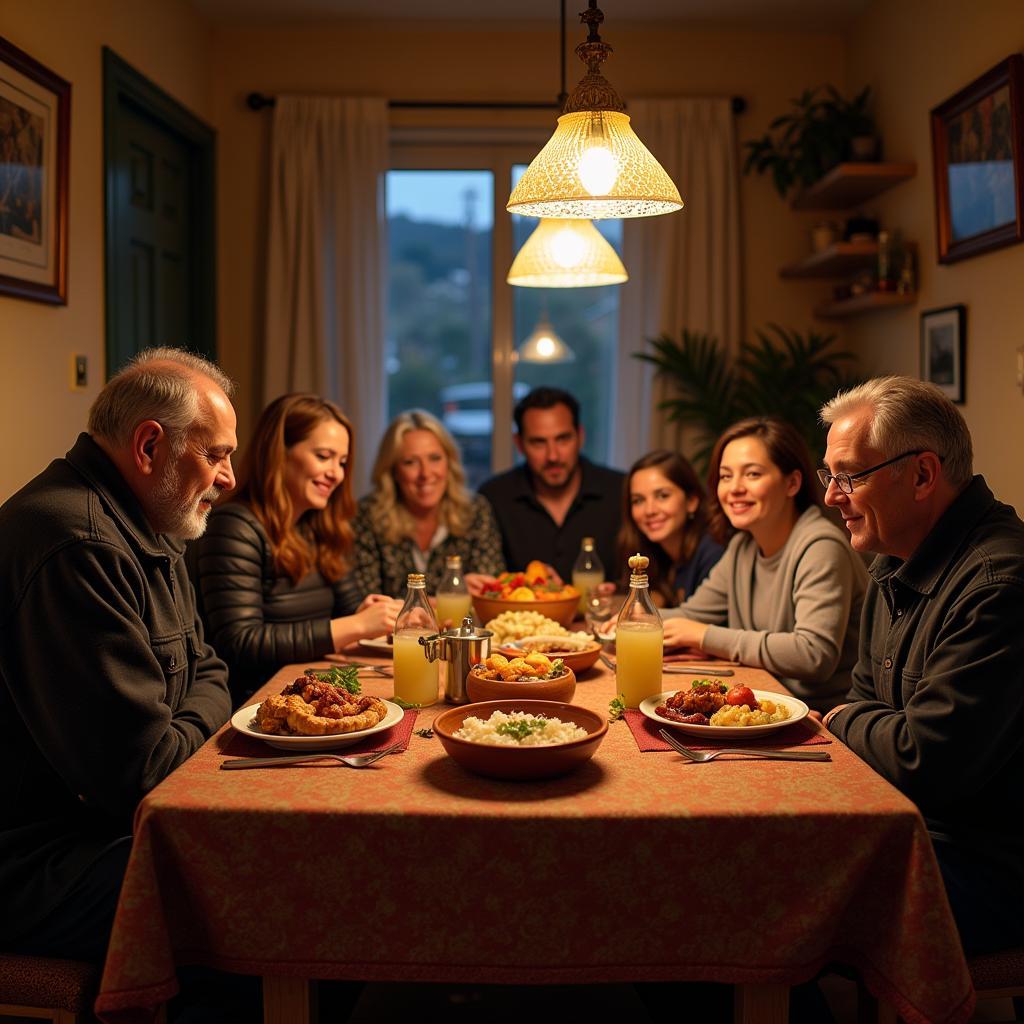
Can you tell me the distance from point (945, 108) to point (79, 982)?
3542mm

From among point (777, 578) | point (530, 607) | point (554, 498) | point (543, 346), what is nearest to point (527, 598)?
point (530, 607)

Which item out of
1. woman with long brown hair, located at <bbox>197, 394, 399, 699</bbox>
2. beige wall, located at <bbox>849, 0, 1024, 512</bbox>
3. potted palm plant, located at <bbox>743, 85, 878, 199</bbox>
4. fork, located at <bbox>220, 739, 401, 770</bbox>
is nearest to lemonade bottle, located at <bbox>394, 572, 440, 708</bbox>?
fork, located at <bbox>220, 739, 401, 770</bbox>

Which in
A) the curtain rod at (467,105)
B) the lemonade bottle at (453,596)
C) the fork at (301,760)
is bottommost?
the fork at (301,760)

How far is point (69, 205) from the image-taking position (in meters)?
3.34

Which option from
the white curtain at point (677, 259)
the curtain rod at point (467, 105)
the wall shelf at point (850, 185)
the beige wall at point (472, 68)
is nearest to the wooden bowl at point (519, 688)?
the wall shelf at point (850, 185)

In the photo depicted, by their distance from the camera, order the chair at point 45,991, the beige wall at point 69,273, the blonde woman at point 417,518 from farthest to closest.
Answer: the blonde woman at point 417,518, the beige wall at point 69,273, the chair at point 45,991

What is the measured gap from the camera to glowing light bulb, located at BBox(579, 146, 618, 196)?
1.94 m

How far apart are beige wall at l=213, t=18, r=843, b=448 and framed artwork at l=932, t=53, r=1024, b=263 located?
1.32 meters

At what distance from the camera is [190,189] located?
4684mm

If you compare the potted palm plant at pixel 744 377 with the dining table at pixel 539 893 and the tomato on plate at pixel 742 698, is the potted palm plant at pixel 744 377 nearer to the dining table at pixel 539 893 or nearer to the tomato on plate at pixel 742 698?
the tomato on plate at pixel 742 698

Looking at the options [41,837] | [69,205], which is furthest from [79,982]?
[69,205]

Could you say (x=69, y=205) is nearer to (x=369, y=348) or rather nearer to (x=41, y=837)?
(x=369, y=348)

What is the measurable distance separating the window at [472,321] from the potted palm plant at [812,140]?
81 centimetres

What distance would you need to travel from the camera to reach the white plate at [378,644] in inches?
96.7
